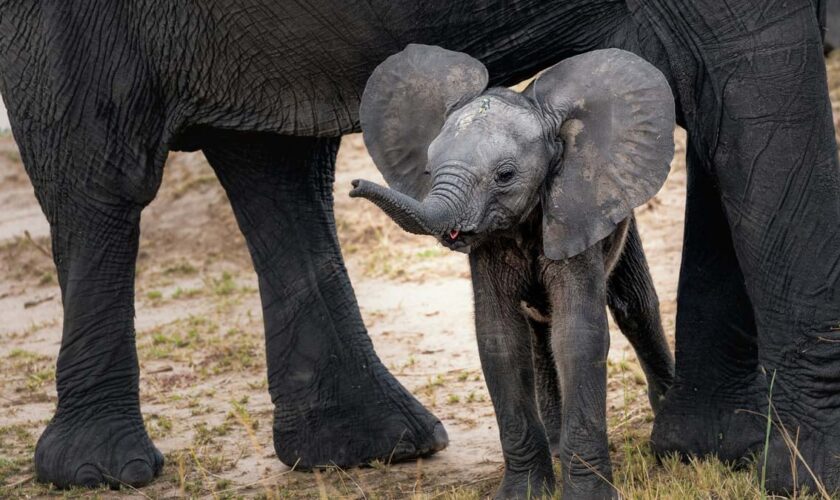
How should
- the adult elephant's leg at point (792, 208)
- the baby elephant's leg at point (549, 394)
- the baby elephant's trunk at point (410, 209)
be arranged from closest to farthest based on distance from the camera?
the baby elephant's trunk at point (410, 209) < the adult elephant's leg at point (792, 208) < the baby elephant's leg at point (549, 394)

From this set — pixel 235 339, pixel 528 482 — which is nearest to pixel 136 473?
pixel 528 482

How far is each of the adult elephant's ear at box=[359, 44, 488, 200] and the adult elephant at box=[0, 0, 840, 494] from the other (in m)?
0.34

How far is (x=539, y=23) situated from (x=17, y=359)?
12.4 feet

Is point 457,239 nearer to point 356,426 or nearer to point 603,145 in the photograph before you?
point 603,145

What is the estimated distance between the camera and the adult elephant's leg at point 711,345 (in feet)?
15.1

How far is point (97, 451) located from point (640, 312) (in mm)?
1905

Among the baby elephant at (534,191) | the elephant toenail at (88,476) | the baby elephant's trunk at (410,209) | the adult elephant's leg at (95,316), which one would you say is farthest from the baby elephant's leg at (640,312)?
the elephant toenail at (88,476)

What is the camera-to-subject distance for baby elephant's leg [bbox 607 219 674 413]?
4824 mm

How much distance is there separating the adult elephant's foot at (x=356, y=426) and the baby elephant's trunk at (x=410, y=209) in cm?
167

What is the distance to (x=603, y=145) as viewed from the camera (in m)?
4.05

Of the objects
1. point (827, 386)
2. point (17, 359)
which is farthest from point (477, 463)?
point (17, 359)

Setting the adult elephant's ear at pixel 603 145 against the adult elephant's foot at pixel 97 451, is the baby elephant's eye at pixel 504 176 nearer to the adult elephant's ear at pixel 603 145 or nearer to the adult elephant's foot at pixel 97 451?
the adult elephant's ear at pixel 603 145

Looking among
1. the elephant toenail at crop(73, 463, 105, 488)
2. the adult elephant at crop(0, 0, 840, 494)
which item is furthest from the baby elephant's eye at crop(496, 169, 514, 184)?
the elephant toenail at crop(73, 463, 105, 488)

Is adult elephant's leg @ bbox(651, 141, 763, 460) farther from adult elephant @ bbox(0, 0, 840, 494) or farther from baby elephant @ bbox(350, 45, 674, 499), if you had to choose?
baby elephant @ bbox(350, 45, 674, 499)
